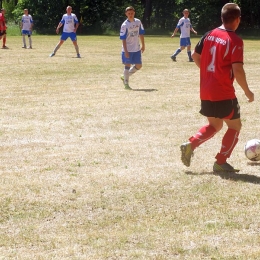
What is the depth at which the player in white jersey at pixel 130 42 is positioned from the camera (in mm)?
15672

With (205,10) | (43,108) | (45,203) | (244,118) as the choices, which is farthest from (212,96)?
(205,10)

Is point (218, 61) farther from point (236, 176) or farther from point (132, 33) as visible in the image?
point (132, 33)

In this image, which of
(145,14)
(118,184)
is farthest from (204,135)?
(145,14)

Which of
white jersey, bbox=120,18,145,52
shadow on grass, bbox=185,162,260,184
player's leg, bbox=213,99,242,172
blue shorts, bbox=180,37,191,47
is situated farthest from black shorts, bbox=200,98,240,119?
blue shorts, bbox=180,37,191,47

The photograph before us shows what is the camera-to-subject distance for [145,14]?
5638cm

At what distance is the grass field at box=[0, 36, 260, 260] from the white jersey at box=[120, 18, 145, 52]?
192 centimetres

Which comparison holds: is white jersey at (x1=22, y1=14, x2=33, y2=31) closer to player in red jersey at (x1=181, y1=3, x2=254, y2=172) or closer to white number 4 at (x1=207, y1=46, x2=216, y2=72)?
player in red jersey at (x1=181, y1=3, x2=254, y2=172)

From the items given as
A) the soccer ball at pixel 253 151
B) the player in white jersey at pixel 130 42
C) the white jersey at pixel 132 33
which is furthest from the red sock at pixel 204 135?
the white jersey at pixel 132 33

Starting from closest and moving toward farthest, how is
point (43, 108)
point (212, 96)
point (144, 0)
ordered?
1. point (212, 96)
2. point (43, 108)
3. point (144, 0)

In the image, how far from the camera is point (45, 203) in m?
6.39

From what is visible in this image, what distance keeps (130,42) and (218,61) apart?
880cm

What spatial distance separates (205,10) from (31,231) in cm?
4870

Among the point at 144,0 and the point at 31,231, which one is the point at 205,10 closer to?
the point at 144,0

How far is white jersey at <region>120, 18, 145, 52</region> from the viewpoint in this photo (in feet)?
51.5
